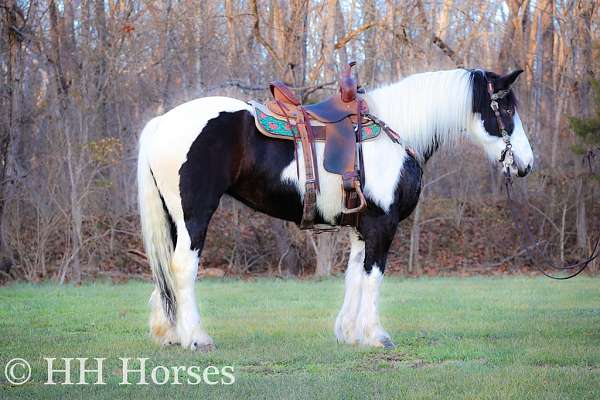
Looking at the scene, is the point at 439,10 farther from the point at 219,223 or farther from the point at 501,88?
the point at 501,88

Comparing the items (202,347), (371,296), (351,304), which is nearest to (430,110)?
(371,296)

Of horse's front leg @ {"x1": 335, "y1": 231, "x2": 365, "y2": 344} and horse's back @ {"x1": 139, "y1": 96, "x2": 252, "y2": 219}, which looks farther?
horse's front leg @ {"x1": 335, "y1": 231, "x2": 365, "y2": 344}

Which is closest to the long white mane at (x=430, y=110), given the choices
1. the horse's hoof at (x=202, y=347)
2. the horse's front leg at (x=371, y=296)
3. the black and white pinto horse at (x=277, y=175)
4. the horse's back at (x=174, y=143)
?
the black and white pinto horse at (x=277, y=175)

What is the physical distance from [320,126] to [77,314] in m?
3.50

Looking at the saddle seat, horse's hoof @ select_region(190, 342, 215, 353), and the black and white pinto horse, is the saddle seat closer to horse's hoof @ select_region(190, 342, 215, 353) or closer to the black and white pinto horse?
the black and white pinto horse

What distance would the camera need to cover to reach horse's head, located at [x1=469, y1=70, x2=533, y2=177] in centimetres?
599

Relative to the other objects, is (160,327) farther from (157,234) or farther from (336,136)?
(336,136)

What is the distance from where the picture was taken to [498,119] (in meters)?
6.00

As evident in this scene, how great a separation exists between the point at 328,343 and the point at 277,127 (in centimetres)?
172

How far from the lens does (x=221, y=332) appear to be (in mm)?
6590

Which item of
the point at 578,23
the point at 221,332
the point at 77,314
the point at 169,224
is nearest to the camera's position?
the point at 169,224

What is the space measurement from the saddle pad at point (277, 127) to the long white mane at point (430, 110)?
299 millimetres

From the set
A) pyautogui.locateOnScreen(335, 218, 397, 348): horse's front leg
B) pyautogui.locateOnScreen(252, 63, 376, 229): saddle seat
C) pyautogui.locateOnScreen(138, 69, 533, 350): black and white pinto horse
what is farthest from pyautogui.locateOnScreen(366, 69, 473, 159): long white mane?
pyautogui.locateOnScreen(335, 218, 397, 348): horse's front leg

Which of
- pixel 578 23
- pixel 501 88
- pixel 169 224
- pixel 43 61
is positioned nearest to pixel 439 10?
pixel 578 23
